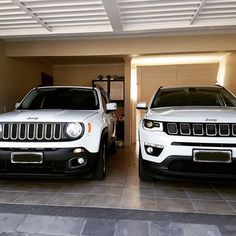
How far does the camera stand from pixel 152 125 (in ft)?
11.0

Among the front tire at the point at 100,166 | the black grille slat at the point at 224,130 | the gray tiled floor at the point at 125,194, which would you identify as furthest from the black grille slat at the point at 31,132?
the black grille slat at the point at 224,130

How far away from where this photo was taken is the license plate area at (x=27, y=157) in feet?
10.4

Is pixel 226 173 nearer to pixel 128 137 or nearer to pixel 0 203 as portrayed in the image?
pixel 0 203

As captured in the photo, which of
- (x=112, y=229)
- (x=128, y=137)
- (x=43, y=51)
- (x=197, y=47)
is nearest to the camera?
(x=112, y=229)

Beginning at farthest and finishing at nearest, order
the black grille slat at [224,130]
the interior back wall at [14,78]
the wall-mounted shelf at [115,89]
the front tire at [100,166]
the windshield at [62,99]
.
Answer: the wall-mounted shelf at [115,89] → the interior back wall at [14,78] → the windshield at [62,99] → the front tire at [100,166] → the black grille slat at [224,130]

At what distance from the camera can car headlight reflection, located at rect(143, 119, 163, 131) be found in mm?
3278

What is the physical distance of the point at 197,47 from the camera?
20.4ft

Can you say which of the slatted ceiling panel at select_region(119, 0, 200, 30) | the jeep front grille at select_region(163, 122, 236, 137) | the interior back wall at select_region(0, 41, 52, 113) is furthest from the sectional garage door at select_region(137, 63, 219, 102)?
the jeep front grille at select_region(163, 122, 236, 137)

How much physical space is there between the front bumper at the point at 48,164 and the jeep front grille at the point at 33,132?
155mm

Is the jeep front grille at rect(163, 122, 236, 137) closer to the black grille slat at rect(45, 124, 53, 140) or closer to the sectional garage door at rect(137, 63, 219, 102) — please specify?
the black grille slat at rect(45, 124, 53, 140)

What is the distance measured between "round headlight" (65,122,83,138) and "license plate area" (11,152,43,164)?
1.42 feet

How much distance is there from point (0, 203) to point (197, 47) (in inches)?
210

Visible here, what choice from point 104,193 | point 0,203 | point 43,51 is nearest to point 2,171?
point 0,203

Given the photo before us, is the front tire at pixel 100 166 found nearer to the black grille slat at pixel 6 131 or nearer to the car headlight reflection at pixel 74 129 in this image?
the car headlight reflection at pixel 74 129
